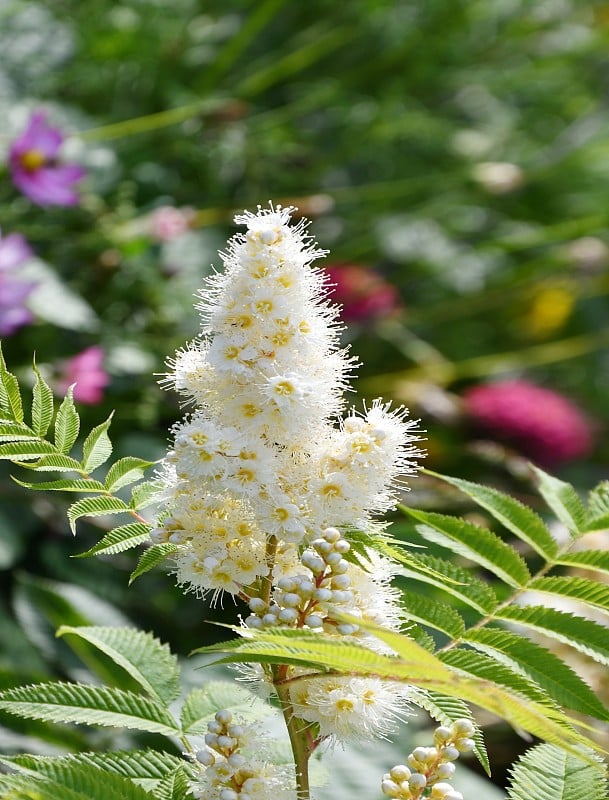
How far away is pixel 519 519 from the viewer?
59 cm

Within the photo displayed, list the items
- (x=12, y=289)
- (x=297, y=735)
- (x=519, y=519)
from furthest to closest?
(x=12, y=289), (x=519, y=519), (x=297, y=735)

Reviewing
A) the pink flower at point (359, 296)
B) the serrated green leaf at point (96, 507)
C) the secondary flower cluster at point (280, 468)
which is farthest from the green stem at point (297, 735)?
the pink flower at point (359, 296)

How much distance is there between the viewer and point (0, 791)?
0.50 m

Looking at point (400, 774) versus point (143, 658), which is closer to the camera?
point (400, 774)

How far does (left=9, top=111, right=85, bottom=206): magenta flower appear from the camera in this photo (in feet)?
4.33

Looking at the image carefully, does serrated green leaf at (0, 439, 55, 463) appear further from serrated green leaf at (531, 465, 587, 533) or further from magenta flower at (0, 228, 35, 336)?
magenta flower at (0, 228, 35, 336)

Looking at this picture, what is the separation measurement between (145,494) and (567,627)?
0.23 meters

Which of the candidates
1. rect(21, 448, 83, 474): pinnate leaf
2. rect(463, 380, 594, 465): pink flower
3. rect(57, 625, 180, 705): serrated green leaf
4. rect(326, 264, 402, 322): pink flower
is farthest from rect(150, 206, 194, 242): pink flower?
rect(21, 448, 83, 474): pinnate leaf

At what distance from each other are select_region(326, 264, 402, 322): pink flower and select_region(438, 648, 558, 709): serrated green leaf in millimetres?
1233

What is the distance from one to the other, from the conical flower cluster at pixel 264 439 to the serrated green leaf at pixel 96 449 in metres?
0.05

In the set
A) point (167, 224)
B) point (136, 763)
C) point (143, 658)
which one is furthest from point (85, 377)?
point (136, 763)

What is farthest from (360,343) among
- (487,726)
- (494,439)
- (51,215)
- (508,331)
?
(487,726)

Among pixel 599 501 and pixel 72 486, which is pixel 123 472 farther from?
pixel 599 501

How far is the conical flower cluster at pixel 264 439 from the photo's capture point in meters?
0.45
